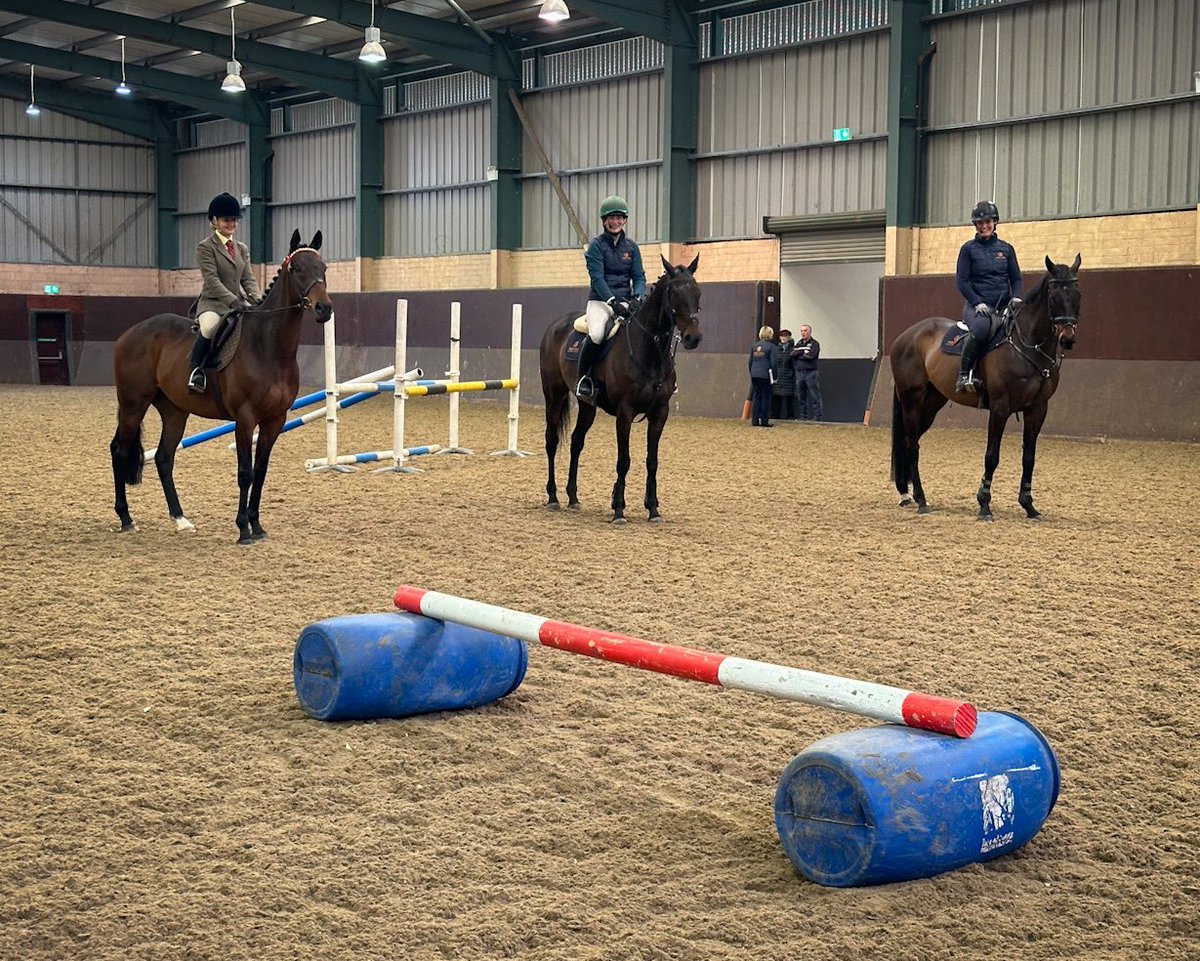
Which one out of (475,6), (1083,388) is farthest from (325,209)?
(1083,388)

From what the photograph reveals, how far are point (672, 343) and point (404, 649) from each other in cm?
585

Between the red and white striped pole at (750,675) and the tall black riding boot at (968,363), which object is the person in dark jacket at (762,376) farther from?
the red and white striped pole at (750,675)

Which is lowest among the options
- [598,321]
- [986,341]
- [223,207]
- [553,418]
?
[553,418]

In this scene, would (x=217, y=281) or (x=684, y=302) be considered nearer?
(x=217, y=281)

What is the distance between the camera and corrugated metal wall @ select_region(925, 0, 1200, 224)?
18656mm

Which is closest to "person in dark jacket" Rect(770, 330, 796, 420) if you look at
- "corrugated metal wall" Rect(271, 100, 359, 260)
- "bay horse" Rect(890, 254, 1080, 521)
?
"bay horse" Rect(890, 254, 1080, 521)

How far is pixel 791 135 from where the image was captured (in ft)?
78.0

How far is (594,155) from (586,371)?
57.1ft

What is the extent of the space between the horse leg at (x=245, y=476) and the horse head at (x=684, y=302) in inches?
123

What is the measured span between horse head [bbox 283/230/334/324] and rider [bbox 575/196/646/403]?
2.24m

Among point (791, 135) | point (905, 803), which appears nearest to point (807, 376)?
point (791, 135)

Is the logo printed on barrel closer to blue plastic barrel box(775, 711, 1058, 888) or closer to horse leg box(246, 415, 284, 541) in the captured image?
blue plastic barrel box(775, 711, 1058, 888)

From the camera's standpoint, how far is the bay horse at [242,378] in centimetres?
916

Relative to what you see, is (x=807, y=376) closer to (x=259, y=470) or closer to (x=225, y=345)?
(x=259, y=470)
